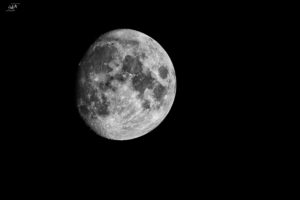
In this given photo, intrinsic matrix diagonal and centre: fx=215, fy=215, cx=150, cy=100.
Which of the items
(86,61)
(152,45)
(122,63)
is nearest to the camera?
(122,63)

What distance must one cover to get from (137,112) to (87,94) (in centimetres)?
76

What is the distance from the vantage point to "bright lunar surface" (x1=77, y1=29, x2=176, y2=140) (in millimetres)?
2910

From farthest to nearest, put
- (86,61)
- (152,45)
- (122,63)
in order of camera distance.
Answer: (152,45), (86,61), (122,63)

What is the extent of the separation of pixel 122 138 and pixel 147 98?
898 mm

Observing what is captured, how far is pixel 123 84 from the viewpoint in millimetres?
2877

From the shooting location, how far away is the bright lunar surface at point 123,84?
291 centimetres

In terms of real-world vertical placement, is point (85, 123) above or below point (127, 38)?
below

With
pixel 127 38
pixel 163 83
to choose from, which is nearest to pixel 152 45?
pixel 127 38

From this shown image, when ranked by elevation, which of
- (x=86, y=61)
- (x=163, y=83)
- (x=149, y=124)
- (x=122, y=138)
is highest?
(x=86, y=61)

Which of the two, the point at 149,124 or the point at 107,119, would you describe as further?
the point at 149,124

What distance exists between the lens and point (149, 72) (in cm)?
302

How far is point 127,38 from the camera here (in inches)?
126

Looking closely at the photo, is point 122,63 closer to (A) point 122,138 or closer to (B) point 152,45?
(B) point 152,45

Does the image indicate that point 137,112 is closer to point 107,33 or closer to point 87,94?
point 87,94
